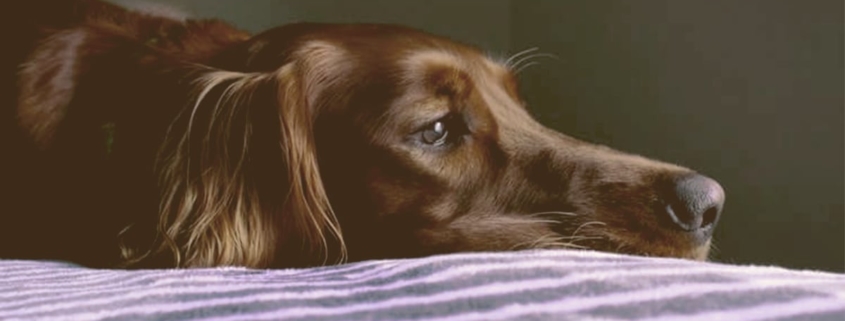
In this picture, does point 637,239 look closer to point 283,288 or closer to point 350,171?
point 350,171

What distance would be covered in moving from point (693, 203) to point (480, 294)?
53 centimetres

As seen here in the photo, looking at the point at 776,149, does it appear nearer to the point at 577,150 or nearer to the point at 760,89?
the point at 760,89

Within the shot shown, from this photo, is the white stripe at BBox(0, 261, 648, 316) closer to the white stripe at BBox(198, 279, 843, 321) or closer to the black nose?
the white stripe at BBox(198, 279, 843, 321)

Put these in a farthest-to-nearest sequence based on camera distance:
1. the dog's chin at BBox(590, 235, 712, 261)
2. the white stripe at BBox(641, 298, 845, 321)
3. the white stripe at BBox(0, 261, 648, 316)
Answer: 1. the dog's chin at BBox(590, 235, 712, 261)
2. the white stripe at BBox(0, 261, 648, 316)
3. the white stripe at BBox(641, 298, 845, 321)

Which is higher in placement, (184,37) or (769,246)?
(184,37)

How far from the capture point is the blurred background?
83.7 inches

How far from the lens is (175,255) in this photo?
4.28 ft

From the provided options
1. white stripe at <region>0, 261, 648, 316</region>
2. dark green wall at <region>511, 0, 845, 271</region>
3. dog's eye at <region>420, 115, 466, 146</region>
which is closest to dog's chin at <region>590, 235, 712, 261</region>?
dog's eye at <region>420, 115, 466, 146</region>

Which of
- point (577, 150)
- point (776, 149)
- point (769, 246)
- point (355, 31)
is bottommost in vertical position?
point (769, 246)

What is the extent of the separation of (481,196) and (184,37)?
58 centimetres

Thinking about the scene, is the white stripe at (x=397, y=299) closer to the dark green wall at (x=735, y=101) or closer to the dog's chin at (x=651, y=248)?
the dog's chin at (x=651, y=248)

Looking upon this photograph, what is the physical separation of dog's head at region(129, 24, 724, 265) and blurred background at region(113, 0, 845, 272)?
866mm

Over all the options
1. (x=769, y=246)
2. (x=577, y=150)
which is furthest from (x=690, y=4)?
(x=577, y=150)

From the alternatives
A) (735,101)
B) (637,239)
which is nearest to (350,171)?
(637,239)
